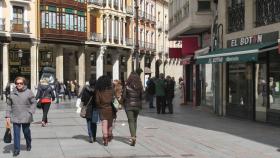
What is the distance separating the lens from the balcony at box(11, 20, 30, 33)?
5353 cm

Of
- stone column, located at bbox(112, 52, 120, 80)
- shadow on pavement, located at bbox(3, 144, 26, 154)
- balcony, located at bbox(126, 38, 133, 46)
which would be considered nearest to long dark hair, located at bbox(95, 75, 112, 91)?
shadow on pavement, located at bbox(3, 144, 26, 154)

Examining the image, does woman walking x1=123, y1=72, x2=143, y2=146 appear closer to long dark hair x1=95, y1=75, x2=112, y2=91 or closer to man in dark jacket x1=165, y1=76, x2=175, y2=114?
long dark hair x1=95, y1=75, x2=112, y2=91

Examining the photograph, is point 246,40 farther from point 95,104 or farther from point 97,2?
point 97,2

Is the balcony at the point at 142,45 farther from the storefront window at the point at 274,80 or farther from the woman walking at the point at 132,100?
the woman walking at the point at 132,100

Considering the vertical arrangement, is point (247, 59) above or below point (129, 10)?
below

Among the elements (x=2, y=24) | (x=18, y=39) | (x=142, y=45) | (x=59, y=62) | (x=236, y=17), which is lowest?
(x=59, y=62)

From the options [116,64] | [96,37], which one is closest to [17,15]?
[96,37]

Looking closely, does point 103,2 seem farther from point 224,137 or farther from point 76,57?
point 224,137

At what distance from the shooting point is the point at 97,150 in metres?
12.6

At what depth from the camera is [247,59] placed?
723 inches

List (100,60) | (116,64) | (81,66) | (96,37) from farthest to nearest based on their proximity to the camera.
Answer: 1. (116,64)
2. (100,60)
3. (96,37)
4. (81,66)

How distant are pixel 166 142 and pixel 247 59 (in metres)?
5.41

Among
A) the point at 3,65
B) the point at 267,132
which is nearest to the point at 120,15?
the point at 3,65

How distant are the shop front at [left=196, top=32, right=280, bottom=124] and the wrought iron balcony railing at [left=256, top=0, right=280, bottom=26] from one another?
493 mm
